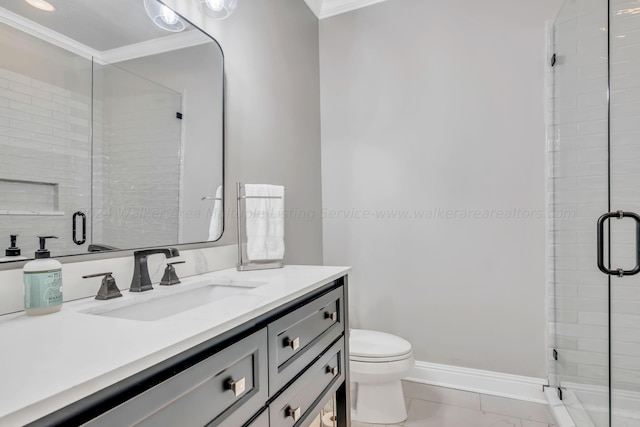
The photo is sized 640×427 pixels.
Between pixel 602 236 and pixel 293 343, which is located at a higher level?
pixel 602 236

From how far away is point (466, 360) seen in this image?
217cm

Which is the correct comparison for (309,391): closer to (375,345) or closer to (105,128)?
(375,345)

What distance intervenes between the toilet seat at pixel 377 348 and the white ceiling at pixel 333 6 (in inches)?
85.6

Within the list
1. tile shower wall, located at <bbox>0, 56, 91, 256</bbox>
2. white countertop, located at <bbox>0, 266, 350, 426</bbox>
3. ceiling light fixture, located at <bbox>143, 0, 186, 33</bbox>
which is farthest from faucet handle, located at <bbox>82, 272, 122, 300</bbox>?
ceiling light fixture, located at <bbox>143, 0, 186, 33</bbox>

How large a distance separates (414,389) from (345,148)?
162 cm

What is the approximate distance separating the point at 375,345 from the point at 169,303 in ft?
3.85

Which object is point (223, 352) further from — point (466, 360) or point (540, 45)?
point (540, 45)

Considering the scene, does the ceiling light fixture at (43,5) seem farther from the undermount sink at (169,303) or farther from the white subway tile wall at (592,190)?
the white subway tile wall at (592,190)

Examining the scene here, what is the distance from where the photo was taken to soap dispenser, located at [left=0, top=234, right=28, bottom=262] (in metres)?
0.88

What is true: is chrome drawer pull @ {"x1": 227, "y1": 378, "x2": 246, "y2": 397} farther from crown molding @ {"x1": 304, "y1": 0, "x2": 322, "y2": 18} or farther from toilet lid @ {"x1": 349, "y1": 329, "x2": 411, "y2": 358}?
crown molding @ {"x1": 304, "y1": 0, "x2": 322, "y2": 18}

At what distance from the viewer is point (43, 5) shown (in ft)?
3.22

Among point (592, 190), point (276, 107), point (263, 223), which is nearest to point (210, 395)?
point (263, 223)

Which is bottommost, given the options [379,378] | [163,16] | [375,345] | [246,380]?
[379,378]

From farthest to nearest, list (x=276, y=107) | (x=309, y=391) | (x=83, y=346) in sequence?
1. (x=276, y=107)
2. (x=309, y=391)
3. (x=83, y=346)
